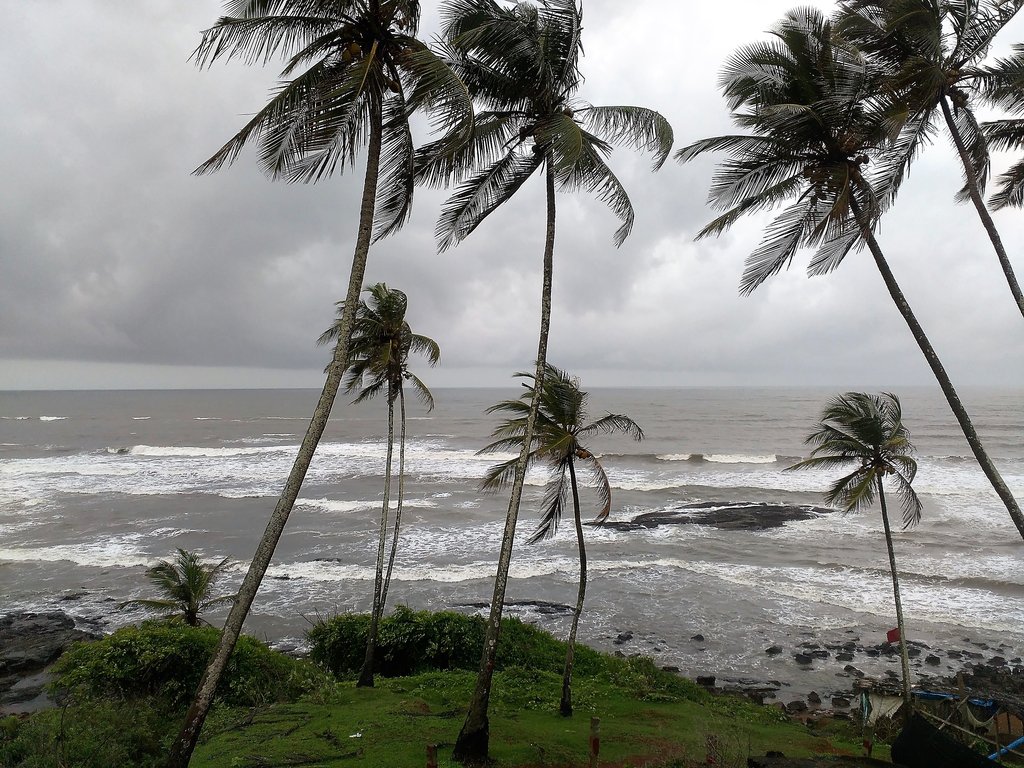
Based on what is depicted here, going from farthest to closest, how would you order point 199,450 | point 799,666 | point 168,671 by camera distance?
point 199,450 → point 799,666 → point 168,671

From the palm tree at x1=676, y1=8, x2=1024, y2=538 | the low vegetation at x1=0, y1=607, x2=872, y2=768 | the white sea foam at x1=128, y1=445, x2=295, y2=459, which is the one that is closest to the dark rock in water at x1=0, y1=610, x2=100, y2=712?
the low vegetation at x1=0, y1=607, x2=872, y2=768

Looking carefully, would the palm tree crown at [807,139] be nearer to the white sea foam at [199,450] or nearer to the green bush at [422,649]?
the green bush at [422,649]

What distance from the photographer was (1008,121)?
31.0 ft

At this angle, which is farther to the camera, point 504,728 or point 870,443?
point 870,443

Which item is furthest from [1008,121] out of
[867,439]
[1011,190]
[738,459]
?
[738,459]

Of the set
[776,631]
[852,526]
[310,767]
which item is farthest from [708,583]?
[310,767]

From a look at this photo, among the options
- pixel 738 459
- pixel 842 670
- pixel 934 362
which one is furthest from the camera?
pixel 738 459

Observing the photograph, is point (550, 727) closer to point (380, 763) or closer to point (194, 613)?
point (380, 763)

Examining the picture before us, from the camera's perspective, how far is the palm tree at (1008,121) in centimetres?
855

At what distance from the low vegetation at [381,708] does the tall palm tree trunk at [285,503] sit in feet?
9.01

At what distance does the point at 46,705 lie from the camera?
13219 millimetres

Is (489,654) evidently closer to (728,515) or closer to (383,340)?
(383,340)

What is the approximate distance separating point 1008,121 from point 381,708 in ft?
45.8

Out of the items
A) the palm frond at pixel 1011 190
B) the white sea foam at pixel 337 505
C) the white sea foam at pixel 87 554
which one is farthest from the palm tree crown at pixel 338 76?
the white sea foam at pixel 337 505
